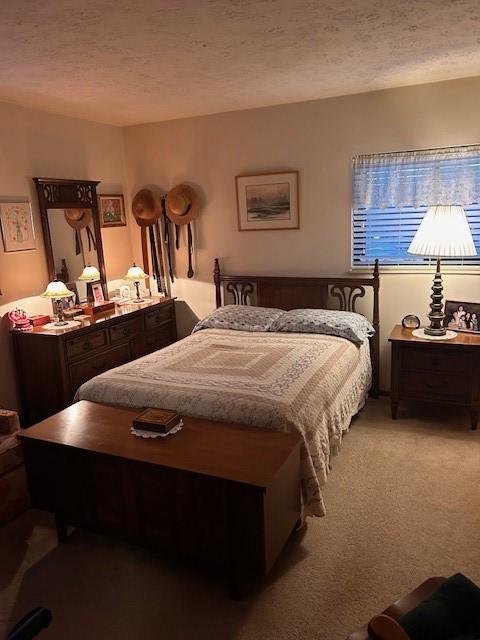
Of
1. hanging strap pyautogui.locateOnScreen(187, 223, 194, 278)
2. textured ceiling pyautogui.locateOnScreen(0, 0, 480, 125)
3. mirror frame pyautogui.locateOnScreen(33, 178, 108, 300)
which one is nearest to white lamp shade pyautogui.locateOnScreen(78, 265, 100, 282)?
mirror frame pyautogui.locateOnScreen(33, 178, 108, 300)

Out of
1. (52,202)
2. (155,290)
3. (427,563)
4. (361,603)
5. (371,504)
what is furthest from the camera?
(155,290)

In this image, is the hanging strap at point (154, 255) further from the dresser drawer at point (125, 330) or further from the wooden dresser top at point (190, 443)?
the wooden dresser top at point (190, 443)

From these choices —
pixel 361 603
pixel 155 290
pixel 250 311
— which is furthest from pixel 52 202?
pixel 361 603

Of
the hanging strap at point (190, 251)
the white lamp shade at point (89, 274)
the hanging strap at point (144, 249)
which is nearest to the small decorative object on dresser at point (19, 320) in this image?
the white lamp shade at point (89, 274)

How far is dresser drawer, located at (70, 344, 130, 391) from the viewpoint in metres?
3.62

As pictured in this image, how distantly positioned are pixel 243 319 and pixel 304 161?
4.67 ft

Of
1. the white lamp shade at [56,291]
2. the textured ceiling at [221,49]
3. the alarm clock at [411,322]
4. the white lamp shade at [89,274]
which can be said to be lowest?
the alarm clock at [411,322]

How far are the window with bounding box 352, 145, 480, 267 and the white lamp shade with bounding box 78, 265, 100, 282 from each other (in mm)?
2210

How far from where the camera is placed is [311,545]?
2371 millimetres

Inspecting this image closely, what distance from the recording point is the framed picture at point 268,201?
4.19 meters

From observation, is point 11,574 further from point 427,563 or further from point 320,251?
point 320,251

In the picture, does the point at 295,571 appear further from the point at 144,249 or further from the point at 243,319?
the point at 144,249

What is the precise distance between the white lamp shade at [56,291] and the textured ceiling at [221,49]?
1.33m

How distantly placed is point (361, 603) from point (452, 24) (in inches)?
106
